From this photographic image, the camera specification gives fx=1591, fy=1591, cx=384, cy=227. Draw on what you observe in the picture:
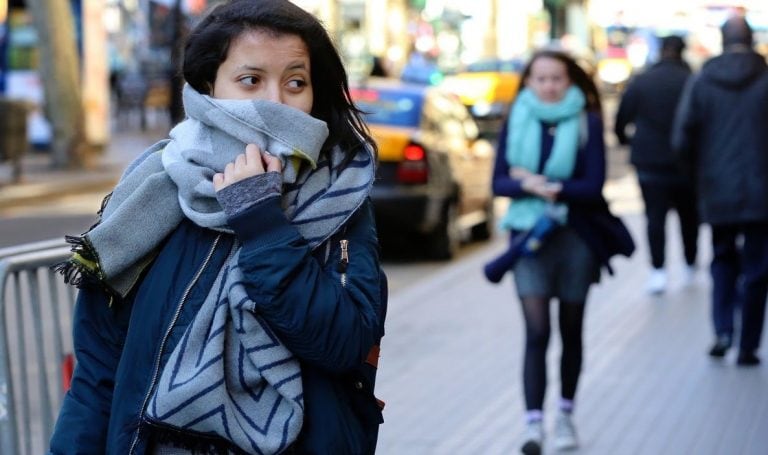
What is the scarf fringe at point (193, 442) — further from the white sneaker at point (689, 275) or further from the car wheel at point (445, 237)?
the car wheel at point (445, 237)

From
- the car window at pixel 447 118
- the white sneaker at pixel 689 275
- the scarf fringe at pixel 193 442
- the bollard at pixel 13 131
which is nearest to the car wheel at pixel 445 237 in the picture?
the car window at pixel 447 118

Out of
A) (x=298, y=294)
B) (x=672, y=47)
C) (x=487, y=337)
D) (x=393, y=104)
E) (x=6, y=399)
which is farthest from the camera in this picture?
(x=393, y=104)

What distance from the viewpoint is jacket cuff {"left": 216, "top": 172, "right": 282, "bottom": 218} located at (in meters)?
2.54

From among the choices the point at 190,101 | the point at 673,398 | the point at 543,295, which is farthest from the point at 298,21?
the point at 673,398

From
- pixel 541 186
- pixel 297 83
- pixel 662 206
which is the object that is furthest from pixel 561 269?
pixel 662 206

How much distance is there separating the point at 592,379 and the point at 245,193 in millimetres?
6044

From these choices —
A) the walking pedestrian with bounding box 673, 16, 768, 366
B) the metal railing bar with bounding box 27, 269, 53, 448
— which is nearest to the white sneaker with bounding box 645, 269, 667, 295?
the walking pedestrian with bounding box 673, 16, 768, 366

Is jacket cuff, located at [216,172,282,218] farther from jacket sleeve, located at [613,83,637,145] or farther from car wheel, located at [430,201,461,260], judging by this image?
car wheel, located at [430,201,461,260]

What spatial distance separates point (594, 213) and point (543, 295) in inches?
16.3

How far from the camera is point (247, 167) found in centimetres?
256

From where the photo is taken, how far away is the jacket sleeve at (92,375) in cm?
275

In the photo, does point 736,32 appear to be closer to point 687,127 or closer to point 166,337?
point 687,127

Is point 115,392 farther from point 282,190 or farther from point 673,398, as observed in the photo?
point 673,398

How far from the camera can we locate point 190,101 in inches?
107
